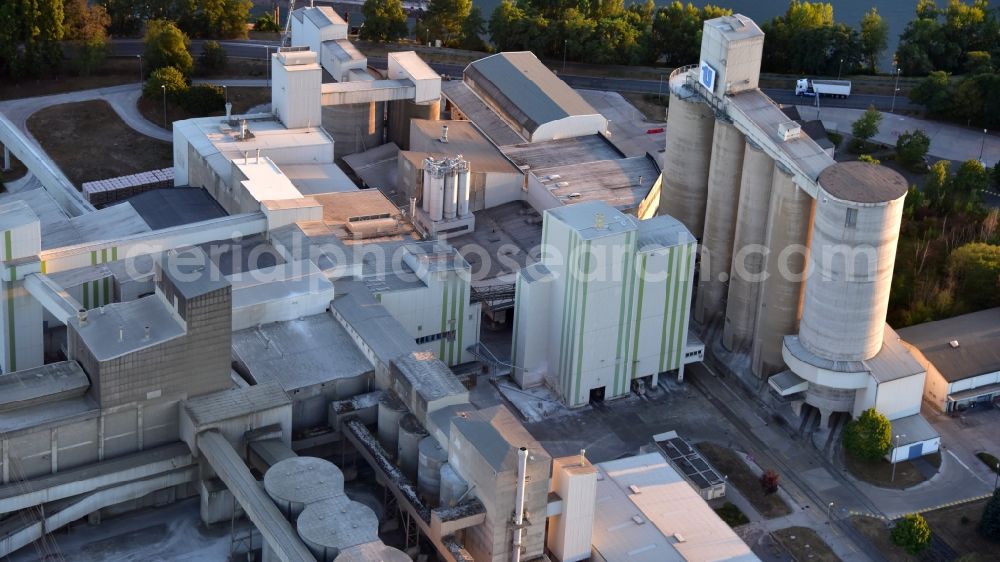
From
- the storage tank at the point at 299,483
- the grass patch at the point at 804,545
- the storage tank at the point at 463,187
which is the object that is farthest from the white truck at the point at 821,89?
the storage tank at the point at 299,483

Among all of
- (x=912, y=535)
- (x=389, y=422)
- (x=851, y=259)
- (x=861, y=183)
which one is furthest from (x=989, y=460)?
(x=389, y=422)

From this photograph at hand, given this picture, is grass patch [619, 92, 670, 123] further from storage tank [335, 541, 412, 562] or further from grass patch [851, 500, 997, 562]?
storage tank [335, 541, 412, 562]

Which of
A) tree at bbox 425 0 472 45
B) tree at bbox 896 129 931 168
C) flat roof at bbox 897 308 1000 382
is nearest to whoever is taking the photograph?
flat roof at bbox 897 308 1000 382

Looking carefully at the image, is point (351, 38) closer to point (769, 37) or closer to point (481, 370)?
point (769, 37)

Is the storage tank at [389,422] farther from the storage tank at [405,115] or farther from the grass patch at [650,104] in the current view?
the grass patch at [650,104]

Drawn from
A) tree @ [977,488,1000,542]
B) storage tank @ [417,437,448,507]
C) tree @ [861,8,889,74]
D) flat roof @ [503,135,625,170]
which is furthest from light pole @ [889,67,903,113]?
storage tank @ [417,437,448,507]

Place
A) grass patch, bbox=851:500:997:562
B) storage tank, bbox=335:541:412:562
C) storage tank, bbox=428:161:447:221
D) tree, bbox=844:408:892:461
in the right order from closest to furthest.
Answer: storage tank, bbox=335:541:412:562 < grass patch, bbox=851:500:997:562 < tree, bbox=844:408:892:461 < storage tank, bbox=428:161:447:221

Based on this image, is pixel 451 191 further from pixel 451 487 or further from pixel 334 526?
pixel 334 526
